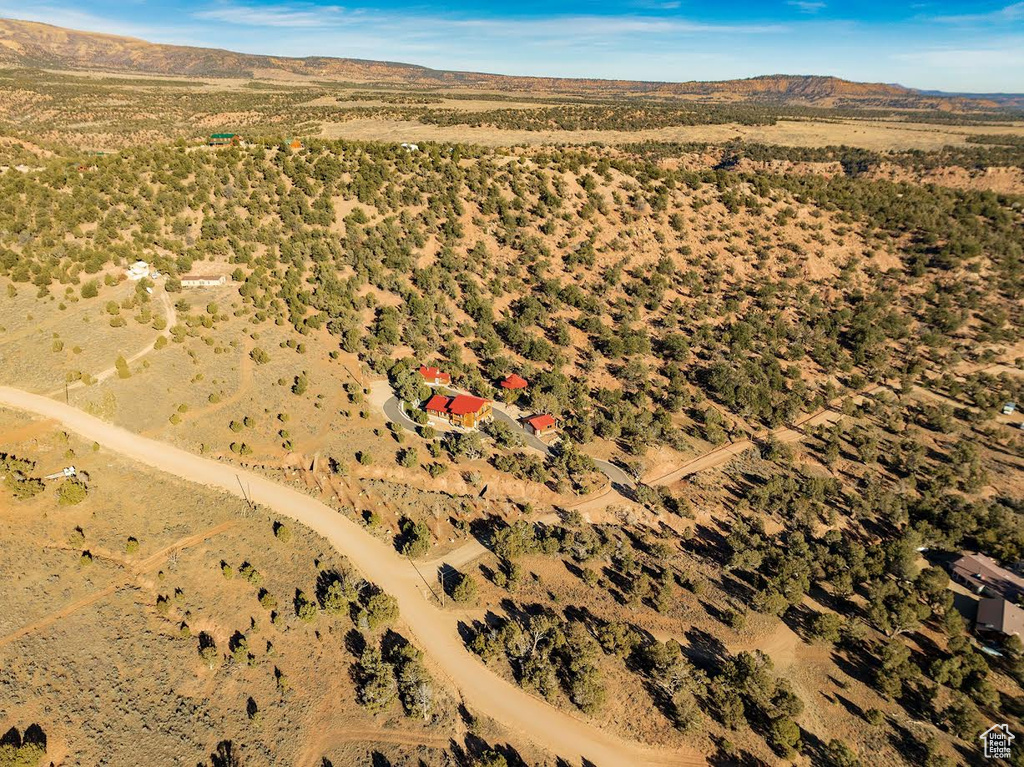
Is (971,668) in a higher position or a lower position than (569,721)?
higher

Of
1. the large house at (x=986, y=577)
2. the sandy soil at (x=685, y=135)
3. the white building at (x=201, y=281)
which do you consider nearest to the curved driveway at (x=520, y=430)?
the large house at (x=986, y=577)

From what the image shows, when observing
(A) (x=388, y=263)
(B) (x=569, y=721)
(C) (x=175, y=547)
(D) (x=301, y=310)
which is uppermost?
(A) (x=388, y=263)

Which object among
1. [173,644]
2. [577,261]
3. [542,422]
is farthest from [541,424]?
[173,644]

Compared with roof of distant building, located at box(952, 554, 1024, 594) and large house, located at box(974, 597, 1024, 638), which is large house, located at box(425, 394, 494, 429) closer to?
roof of distant building, located at box(952, 554, 1024, 594)

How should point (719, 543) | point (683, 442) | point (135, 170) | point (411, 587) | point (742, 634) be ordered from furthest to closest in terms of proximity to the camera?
1. point (135, 170)
2. point (683, 442)
3. point (719, 543)
4. point (411, 587)
5. point (742, 634)

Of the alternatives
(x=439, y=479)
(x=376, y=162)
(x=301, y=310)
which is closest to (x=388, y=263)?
(x=301, y=310)

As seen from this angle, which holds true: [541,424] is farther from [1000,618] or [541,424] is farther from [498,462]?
[1000,618]

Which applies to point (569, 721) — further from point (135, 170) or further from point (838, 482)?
point (135, 170)

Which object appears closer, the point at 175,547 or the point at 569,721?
the point at 569,721
